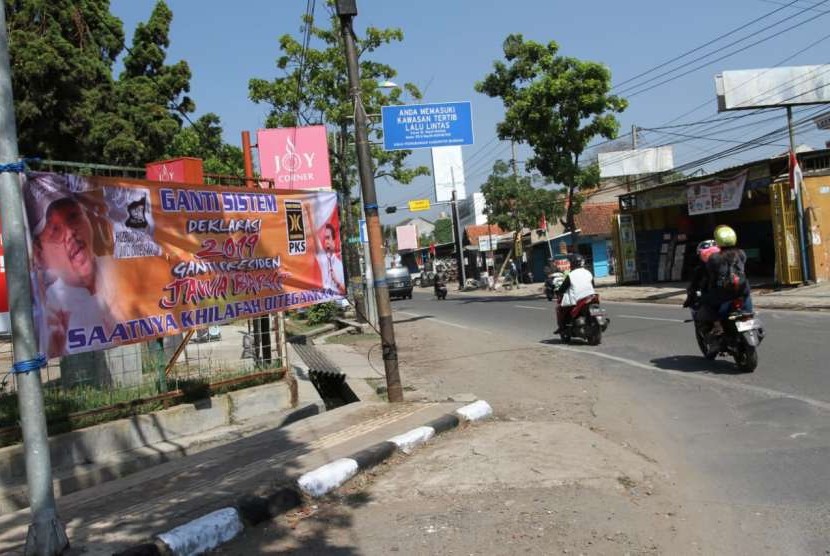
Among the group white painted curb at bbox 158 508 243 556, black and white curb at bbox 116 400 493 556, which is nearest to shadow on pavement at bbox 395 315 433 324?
black and white curb at bbox 116 400 493 556

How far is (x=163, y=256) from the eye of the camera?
6.14 m

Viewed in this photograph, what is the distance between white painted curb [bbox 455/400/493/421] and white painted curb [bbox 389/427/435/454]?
668mm

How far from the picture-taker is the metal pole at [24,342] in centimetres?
365

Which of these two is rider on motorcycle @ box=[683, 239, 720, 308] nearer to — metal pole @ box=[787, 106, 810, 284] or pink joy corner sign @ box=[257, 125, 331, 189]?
pink joy corner sign @ box=[257, 125, 331, 189]

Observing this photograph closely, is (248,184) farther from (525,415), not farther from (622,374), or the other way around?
(622,374)

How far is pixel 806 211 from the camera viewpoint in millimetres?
19422

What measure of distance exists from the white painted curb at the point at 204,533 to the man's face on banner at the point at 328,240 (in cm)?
439

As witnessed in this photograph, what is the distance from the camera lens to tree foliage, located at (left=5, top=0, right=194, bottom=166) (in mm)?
12281

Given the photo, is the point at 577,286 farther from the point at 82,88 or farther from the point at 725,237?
the point at 82,88

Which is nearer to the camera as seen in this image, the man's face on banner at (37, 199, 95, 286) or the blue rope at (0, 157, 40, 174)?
the blue rope at (0, 157, 40, 174)

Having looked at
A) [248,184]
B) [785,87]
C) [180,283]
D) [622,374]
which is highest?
[785,87]

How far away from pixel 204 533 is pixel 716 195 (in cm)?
2272

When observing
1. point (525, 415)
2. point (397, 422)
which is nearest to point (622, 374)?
point (525, 415)

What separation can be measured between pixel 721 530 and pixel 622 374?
5469 millimetres
